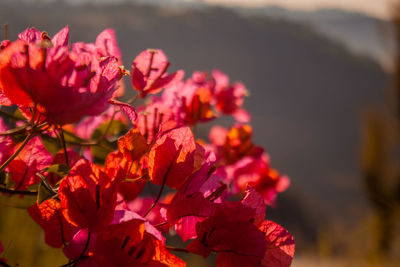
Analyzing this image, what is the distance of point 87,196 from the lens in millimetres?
198

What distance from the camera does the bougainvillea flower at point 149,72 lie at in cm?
→ 29

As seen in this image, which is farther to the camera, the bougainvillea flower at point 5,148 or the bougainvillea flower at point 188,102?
the bougainvillea flower at point 188,102

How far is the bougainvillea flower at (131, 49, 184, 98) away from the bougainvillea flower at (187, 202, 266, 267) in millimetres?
121

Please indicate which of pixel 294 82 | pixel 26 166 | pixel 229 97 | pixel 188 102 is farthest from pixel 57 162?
pixel 294 82

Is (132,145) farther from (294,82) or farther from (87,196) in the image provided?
(294,82)

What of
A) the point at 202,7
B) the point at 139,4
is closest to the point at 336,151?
the point at 202,7

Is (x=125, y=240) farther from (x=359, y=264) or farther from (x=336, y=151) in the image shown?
(x=336, y=151)

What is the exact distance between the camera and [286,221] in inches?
266

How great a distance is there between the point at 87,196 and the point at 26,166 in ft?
0.27

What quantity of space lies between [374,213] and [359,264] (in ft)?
3.53

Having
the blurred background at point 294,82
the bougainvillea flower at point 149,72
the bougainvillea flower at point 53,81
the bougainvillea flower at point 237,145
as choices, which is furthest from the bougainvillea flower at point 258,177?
the blurred background at point 294,82

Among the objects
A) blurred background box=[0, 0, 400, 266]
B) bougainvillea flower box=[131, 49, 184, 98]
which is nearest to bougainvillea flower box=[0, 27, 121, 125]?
bougainvillea flower box=[131, 49, 184, 98]

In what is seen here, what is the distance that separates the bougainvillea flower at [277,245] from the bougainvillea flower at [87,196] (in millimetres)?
85

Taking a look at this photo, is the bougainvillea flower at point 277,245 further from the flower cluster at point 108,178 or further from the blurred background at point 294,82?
the blurred background at point 294,82
